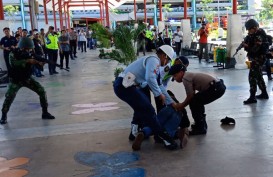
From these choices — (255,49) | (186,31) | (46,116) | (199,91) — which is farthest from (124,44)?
(186,31)

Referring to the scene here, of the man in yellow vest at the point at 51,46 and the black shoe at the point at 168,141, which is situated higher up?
the man in yellow vest at the point at 51,46

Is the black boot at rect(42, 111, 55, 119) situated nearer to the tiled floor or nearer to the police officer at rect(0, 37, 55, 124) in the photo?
the tiled floor

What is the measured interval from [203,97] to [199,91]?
0.35 ft

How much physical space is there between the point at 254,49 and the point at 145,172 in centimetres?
425

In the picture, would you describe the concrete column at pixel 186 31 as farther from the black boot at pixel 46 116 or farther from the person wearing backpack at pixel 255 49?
the black boot at pixel 46 116

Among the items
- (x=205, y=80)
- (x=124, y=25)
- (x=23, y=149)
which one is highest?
(x=124, y=25)

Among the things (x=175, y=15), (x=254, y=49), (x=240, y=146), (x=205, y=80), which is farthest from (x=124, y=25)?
(x=175, y=15)

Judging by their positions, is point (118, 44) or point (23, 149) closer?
point (23, 149)

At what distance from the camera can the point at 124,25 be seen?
1082 cm

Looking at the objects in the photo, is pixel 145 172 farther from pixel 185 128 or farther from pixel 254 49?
pixel 254 49

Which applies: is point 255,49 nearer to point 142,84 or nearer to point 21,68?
point 142,84

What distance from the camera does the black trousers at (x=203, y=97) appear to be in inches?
223

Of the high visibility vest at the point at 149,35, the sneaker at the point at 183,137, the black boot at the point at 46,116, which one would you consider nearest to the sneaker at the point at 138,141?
the sneaker at the point at 183,137

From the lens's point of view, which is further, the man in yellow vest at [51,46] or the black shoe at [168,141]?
the man in yellow vest at [51,46]
